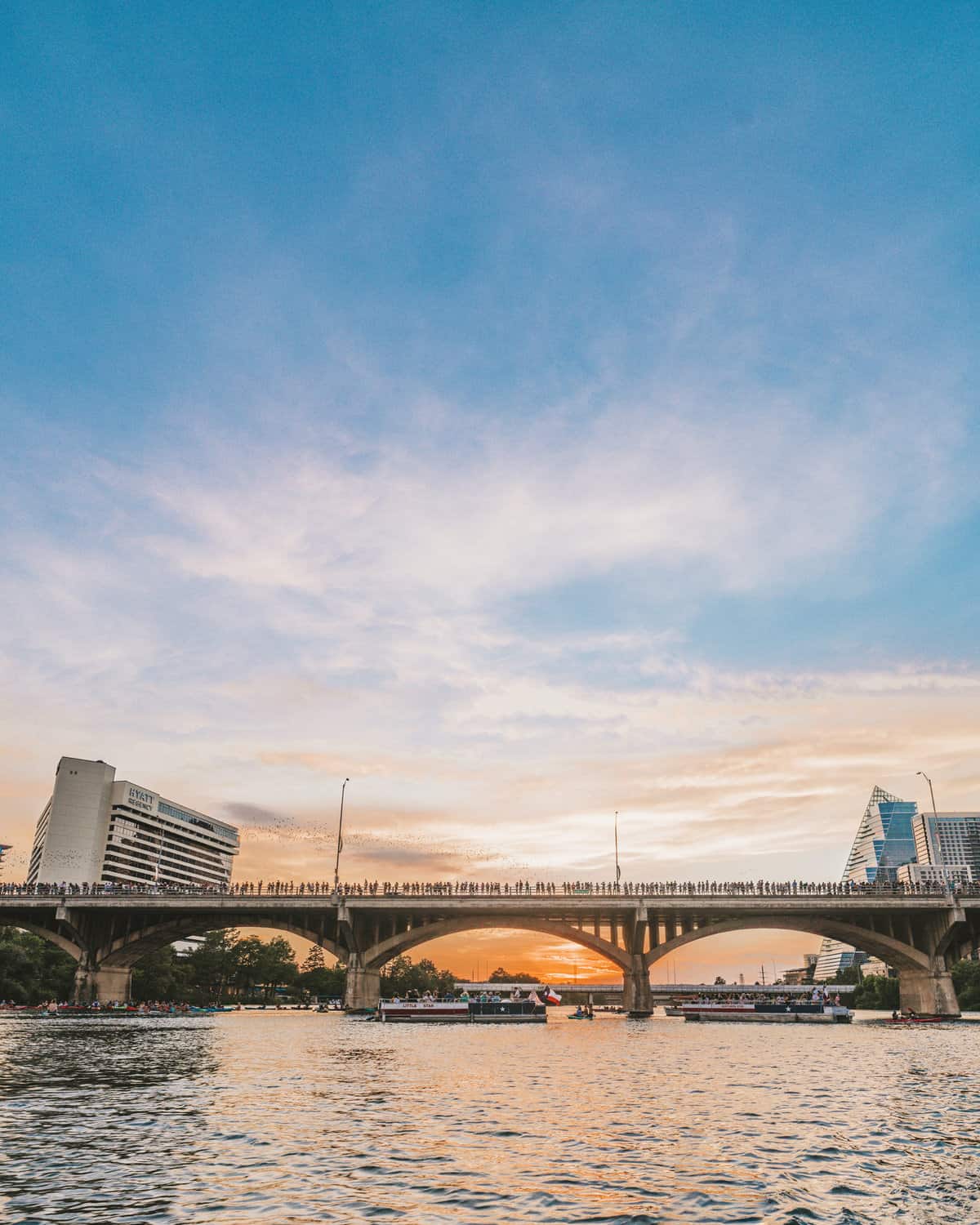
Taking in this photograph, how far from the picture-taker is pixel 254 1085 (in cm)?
3391

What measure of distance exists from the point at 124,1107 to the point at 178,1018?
7628 centimetres

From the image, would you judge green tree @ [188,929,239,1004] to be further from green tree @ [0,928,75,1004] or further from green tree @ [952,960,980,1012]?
green tree @ [952,960,980,1012]

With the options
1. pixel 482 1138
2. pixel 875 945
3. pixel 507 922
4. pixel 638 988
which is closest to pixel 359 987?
pixel 507 922

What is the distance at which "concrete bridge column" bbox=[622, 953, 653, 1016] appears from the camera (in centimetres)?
10375

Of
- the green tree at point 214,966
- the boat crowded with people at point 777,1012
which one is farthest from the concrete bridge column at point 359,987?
the green tree at point 214,966

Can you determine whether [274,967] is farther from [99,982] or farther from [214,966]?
[99,982]

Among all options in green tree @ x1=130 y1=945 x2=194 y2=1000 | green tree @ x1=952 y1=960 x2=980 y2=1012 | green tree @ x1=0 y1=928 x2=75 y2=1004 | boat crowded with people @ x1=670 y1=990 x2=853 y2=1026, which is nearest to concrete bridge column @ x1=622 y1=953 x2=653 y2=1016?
boat crowded with people @ x1=670 y1=990 x2=853 y2=1026

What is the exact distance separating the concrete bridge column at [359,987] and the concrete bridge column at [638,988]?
29.7 metres

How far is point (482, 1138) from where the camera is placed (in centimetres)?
2250

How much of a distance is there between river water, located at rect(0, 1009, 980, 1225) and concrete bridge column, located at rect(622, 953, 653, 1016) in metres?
58.5

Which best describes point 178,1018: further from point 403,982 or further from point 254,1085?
point 403,982

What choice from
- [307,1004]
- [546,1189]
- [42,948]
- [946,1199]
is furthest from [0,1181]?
[307,1004]

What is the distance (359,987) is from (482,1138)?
9011 cm

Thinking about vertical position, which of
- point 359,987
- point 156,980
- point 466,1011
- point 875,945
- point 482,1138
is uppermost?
point 875,945
